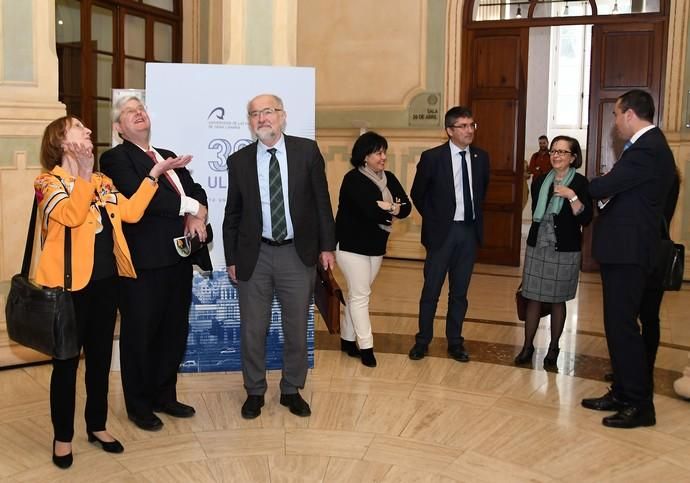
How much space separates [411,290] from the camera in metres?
7.45

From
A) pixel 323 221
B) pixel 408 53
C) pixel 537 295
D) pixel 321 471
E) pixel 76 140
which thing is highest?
pixel 408 53

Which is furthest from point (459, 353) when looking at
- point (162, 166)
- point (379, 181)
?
point (162, 166)

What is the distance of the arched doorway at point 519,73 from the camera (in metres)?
8.33

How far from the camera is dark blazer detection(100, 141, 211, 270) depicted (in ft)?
11.9

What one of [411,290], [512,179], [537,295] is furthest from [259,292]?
[512,179]

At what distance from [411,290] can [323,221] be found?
11.8ft

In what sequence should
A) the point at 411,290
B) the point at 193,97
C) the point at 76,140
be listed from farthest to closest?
the point at 411,290, the point at 193,97, the point at 76,140

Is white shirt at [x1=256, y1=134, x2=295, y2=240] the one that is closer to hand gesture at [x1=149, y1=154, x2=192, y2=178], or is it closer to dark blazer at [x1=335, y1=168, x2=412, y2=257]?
hand gesture at [x1=149, y1=154, x2=192, y2=178]

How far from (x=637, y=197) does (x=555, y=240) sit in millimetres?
978

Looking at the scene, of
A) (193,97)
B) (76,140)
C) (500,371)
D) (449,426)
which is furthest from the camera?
(500,371)

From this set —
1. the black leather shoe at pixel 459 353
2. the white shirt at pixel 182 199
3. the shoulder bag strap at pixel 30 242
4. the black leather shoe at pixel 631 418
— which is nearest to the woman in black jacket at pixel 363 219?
the black leather shoe at pixel 459 353

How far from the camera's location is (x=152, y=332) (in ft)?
12.4

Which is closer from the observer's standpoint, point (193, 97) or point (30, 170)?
point (193, 97)

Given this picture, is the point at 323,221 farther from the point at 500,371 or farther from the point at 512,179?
the point at 512,179
